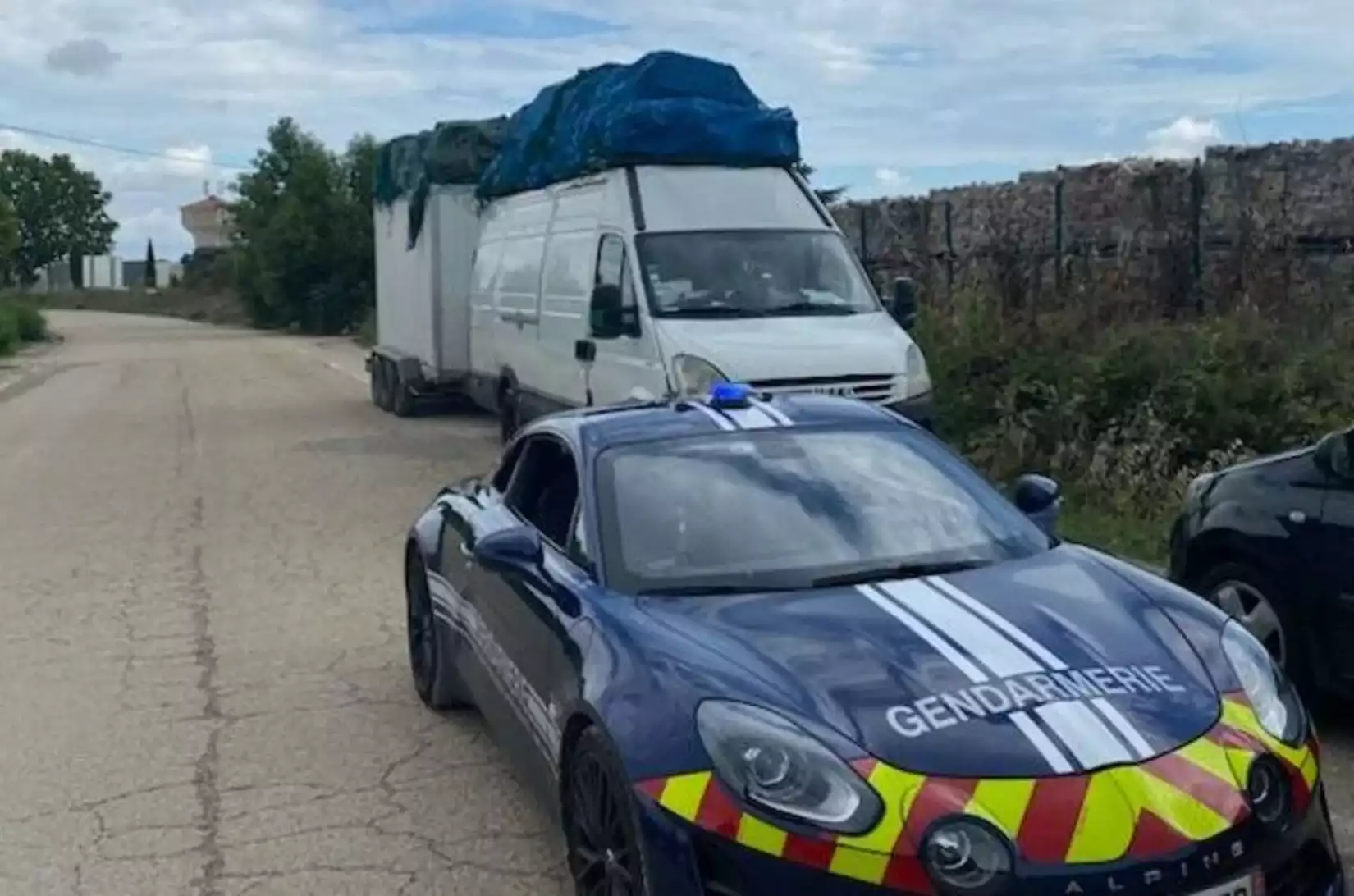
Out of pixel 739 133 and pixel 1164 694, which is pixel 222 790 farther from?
pixel 739 133

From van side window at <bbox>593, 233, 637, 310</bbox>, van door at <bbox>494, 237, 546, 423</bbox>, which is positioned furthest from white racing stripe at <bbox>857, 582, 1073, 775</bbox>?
van door at <bbox>494, 237, 546, 423</bbox>

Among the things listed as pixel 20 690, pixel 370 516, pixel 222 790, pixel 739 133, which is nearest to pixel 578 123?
pixel 739 133

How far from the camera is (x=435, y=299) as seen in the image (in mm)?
19297

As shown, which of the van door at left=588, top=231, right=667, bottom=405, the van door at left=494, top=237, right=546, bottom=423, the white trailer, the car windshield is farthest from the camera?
the white trailer

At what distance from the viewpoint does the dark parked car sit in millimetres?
6332

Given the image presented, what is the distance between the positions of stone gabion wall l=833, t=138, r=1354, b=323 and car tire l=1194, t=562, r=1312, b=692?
723 cm

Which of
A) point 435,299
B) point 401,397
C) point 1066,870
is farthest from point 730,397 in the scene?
point 401,397

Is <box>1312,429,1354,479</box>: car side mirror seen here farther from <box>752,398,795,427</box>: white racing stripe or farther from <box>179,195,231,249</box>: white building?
<box>179,195,231,249</box>: white building

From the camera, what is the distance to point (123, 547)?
11922 millimetres

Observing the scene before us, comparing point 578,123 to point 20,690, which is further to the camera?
point 578,123

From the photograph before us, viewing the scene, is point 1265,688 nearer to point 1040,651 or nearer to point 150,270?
point 1040,651

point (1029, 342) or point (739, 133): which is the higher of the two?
point (739, 133)

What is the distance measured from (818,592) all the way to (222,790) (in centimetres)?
261

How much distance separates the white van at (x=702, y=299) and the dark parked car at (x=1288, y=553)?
14.9 feet
